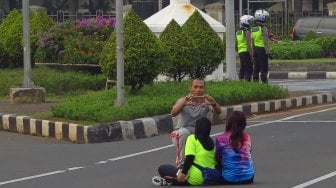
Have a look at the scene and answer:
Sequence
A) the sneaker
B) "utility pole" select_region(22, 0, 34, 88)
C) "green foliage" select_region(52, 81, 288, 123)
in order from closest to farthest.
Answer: the sneaker → "green foliage" select_region(52, 81, 288, 123) → "utility pole" select_region(22, 0, 34, 88)

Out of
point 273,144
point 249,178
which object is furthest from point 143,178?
point 273,144

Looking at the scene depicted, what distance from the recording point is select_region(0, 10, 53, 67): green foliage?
23.0 m

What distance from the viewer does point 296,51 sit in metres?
34.0

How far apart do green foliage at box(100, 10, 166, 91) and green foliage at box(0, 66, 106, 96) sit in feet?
12.7

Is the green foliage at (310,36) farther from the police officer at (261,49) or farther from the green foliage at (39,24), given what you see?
the police officer at (261,49)

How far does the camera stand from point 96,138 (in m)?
14.7

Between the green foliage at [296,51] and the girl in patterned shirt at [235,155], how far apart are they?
2399 cm

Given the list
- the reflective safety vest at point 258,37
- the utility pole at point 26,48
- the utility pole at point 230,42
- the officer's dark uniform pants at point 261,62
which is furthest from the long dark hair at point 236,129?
the reflective safety vest at point 258,37

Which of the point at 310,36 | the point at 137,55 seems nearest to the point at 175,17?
the point at 137,55

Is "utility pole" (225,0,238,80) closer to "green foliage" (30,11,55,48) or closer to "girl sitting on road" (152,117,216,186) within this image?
"green foliage" (30,11,55,48)

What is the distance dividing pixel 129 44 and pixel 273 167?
5.47 metres

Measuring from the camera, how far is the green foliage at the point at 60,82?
20.5m

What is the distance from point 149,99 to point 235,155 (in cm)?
625

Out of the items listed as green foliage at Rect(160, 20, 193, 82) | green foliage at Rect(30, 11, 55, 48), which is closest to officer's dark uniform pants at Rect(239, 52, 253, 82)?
green foliage at Rect(160, 20, 193, 82)
